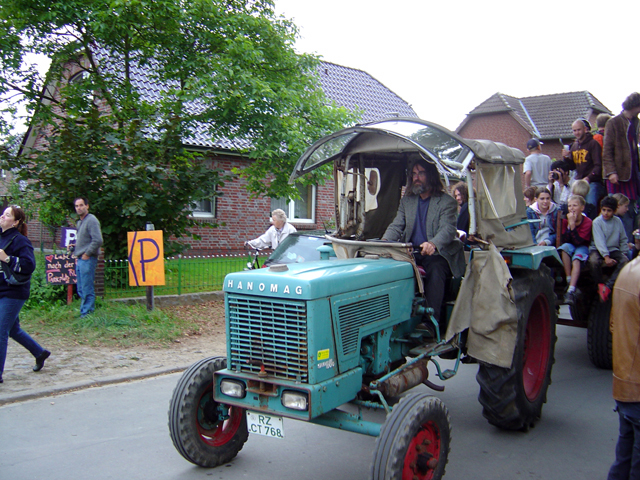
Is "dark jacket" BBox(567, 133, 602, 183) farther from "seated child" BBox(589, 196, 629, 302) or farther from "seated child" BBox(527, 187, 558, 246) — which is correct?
"seated child" BBox(589, 196, 629, 302)

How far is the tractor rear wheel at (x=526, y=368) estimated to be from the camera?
4.77 meters

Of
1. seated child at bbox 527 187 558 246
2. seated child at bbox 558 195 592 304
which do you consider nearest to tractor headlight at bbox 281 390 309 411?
seated child at bbox 527 187 558 246

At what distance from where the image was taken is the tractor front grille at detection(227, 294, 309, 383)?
142 inches

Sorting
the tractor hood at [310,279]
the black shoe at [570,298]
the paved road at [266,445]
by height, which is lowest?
the paved road at [266,445]

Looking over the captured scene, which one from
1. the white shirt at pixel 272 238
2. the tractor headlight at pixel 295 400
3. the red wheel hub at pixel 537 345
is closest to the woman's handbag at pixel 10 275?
the tractor headlight at pixel 295 400

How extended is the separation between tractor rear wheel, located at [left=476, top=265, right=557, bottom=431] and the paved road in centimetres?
22

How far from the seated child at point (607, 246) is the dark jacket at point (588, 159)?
1.31 metres

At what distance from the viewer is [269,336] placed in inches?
148

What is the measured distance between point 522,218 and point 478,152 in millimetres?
1275

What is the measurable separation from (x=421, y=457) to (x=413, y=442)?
0.12 m

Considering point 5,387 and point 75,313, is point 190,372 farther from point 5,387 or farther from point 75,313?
point 75,313

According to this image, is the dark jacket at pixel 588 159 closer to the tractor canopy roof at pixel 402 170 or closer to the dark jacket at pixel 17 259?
the tractor canopy roof at pixel 402 170

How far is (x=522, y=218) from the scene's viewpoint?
18.9 ft

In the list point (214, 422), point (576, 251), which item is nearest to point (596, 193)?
point (576, 251)
